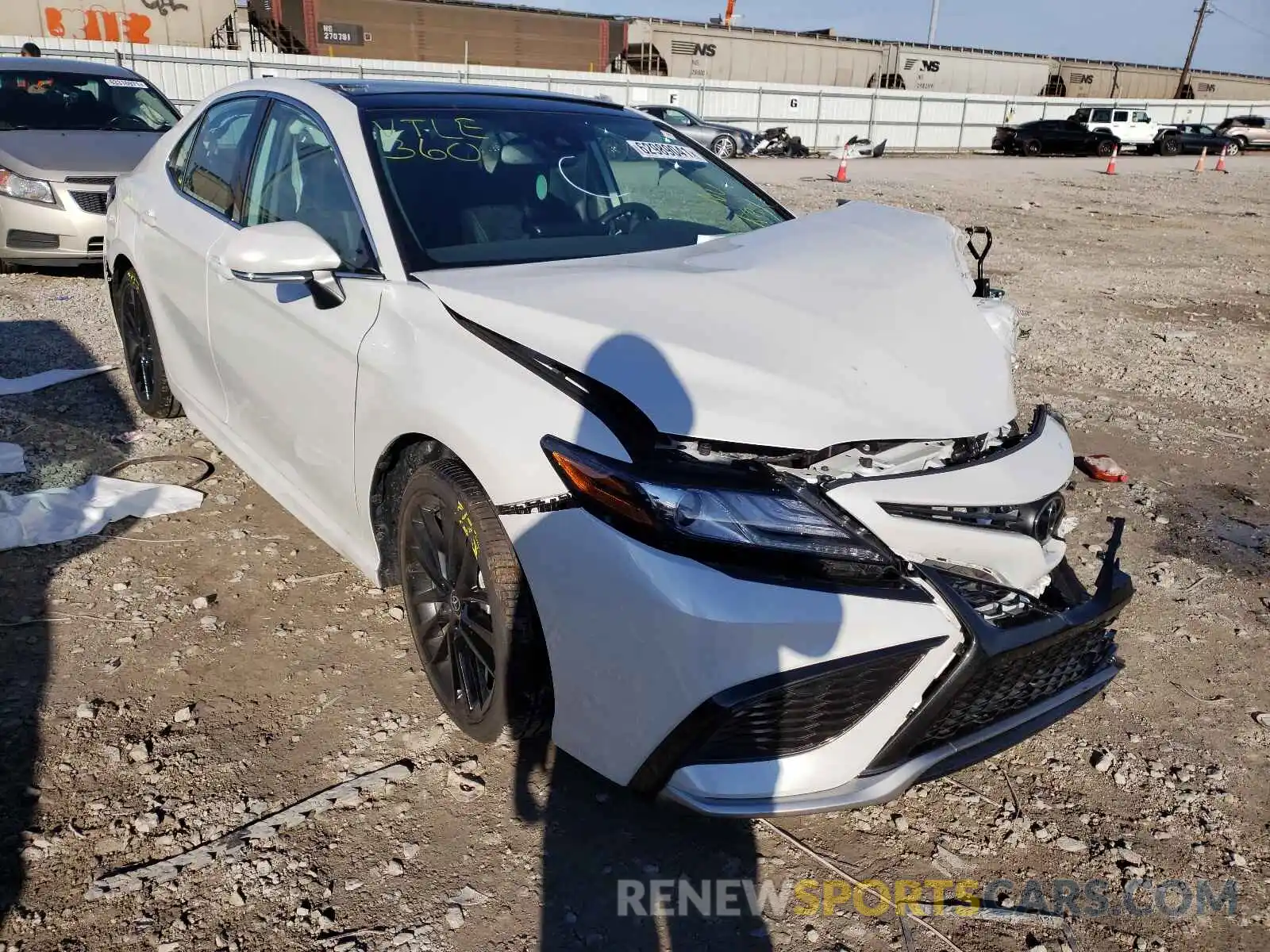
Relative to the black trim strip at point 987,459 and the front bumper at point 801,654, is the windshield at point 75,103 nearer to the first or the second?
the front bumper at point 801,654

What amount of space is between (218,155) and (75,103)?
613cm

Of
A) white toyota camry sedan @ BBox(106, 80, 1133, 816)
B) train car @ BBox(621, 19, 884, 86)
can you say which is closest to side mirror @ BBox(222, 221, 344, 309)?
white toyota camry sedan @ BBox(106, 80, 1133, 816)

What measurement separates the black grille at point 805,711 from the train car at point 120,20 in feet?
97.6

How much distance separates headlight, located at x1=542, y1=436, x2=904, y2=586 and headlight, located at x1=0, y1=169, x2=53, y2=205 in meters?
7.43

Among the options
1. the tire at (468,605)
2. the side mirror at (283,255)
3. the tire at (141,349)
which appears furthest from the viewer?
the tire at (141,349)

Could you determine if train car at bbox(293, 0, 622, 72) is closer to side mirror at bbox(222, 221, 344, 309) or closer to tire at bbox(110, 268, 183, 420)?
tire at bbox(110, 268, 183, 420)

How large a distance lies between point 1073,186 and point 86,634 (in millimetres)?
21726

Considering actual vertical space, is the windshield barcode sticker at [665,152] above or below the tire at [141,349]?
above

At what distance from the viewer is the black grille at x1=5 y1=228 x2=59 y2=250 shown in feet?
24.7

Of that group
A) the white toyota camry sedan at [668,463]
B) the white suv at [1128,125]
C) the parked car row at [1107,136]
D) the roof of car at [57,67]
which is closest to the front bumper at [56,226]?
the roof of car at [57,67]

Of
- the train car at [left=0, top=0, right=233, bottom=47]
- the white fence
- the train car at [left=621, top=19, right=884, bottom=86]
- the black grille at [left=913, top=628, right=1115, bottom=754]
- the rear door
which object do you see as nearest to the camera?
the black grille at [left=913, top=628, right=1115, bottom=754]

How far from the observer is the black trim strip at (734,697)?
75.8 inches

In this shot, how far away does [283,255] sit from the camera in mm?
2619

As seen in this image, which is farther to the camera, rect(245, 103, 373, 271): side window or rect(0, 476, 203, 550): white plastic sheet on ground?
rect(0, 476, 203, 550): white plastic sheet on ground
